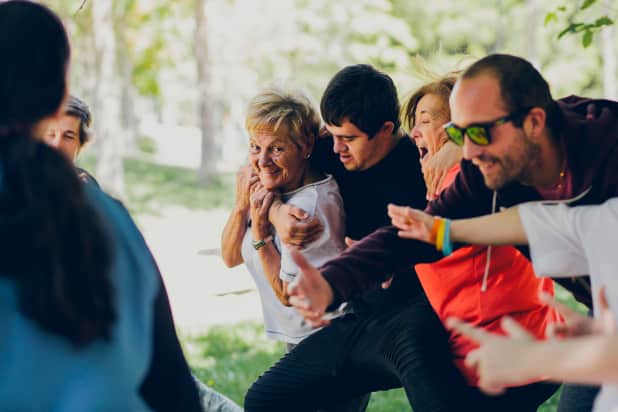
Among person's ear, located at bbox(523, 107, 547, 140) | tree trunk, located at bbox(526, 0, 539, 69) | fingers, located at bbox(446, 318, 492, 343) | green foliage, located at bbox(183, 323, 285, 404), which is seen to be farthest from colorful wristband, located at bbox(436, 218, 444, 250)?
tree trunk, located at bbox(526, 0, 539, 69)

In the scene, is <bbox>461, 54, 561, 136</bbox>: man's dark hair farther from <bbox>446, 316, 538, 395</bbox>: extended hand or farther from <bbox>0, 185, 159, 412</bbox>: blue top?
<bbox>0, 185, 159, 412</bbox>: blue top

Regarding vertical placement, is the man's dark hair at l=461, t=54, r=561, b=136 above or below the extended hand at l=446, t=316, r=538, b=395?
above

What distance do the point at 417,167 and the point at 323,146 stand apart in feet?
1.49

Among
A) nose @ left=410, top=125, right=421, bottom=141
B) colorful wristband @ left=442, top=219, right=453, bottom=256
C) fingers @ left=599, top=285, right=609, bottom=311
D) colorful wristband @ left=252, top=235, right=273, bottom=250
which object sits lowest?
colorful wristband @ left=252, top=235, right=273, bottom=250

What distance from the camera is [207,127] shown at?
2261cm

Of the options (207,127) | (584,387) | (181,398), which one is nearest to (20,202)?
(181,398)

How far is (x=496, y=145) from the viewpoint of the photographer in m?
3.22

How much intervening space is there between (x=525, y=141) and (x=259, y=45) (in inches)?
948

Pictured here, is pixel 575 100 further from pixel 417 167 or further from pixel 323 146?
pixel 323 146

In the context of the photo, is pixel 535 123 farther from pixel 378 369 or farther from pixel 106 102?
pixel 106 102

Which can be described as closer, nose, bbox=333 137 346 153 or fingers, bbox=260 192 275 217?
nose, bbox=333 137 346 153

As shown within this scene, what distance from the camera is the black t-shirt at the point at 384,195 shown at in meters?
4.18

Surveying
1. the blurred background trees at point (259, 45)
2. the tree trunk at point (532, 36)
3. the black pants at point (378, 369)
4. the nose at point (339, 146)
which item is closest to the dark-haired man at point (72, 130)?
the nose at point (339, 146)

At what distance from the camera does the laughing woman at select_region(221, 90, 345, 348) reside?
13.8ft
